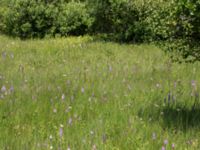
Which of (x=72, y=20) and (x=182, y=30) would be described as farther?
(x=72, y=20)

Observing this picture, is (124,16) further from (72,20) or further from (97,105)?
(97,105)

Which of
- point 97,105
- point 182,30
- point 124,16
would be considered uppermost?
point 182,30

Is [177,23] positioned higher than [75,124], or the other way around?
[177,23]

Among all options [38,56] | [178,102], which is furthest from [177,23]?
[38,56]

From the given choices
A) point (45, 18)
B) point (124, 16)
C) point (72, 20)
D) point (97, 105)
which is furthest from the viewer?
point (45, 18)

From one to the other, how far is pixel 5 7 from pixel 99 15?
4560 millimetres

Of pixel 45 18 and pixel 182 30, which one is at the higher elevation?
pixel 182 30

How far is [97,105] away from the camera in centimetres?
652

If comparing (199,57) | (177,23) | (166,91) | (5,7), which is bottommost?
(5,7)

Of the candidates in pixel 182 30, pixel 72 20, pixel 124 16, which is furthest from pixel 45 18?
pixel 182 30

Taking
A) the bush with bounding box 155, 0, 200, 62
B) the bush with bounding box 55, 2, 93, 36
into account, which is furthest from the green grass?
the bush with bounding box 55, 2, 93, 36

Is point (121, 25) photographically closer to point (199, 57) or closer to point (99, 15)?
point (99, 15)

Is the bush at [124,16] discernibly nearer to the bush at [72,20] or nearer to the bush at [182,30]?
the bush at [72,20]

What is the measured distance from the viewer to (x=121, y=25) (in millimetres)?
15422
